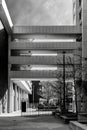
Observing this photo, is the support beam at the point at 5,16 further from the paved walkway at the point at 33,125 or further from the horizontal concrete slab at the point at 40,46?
the paved walkway at the point at 33,125

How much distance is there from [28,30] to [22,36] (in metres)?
3.46

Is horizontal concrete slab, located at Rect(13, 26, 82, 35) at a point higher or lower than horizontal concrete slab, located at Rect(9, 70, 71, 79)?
higher

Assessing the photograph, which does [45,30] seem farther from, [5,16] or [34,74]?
[5,16]

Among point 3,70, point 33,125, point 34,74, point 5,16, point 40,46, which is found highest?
point 5,16

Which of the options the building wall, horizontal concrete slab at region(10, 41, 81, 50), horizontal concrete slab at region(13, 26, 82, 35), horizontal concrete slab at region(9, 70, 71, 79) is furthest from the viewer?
horizontal concrete slab at region(10, 41, 81, 50)

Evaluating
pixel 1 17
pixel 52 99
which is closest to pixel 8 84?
pixel 1 17

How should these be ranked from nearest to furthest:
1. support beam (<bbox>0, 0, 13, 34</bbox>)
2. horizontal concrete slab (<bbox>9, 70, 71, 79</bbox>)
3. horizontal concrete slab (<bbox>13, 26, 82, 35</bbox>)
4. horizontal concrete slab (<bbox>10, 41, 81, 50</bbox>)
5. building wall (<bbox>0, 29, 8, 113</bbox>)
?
support beam (<bbox>0, 0, 13, 34</bbox>) < building wall (<bbox>0, 29, 8, 113</bbox>) < horizontal concrete slab (<bbox>9, 70, 71, 79</bbox>) < horizontal concrete slab (<bbox>13, 26, 82, 35</bbox>) < horizontal concrete slab (<bbox>10, 41, 81, 50</bbox>)

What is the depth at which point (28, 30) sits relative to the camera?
196 feet

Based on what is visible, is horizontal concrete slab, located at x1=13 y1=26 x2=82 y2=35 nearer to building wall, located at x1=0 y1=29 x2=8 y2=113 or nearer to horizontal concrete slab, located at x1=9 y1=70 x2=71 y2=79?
building wall, located at x1=0 y1=29 x2=8 y2=113

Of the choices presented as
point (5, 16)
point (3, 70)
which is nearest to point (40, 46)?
point (3, 70)

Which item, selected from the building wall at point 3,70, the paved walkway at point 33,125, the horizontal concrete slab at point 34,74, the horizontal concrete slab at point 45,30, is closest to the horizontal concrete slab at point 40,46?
the horizontal concrete slab at point 45,30

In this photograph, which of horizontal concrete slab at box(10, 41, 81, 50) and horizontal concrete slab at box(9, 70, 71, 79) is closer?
horizontal concrete slab at box(9, 70, 71, 79)

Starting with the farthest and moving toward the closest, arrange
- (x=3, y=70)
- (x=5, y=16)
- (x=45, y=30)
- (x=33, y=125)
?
(x=45, y=30), (x=3, y=70), (x=5, y=16), (x=33, y=125)

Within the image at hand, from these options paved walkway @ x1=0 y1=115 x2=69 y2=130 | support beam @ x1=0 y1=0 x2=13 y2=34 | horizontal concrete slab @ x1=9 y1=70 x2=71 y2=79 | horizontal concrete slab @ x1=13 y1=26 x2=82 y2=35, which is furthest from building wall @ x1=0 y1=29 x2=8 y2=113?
paved walkway @ x1=0 y1=115 x2=69 y2=130
